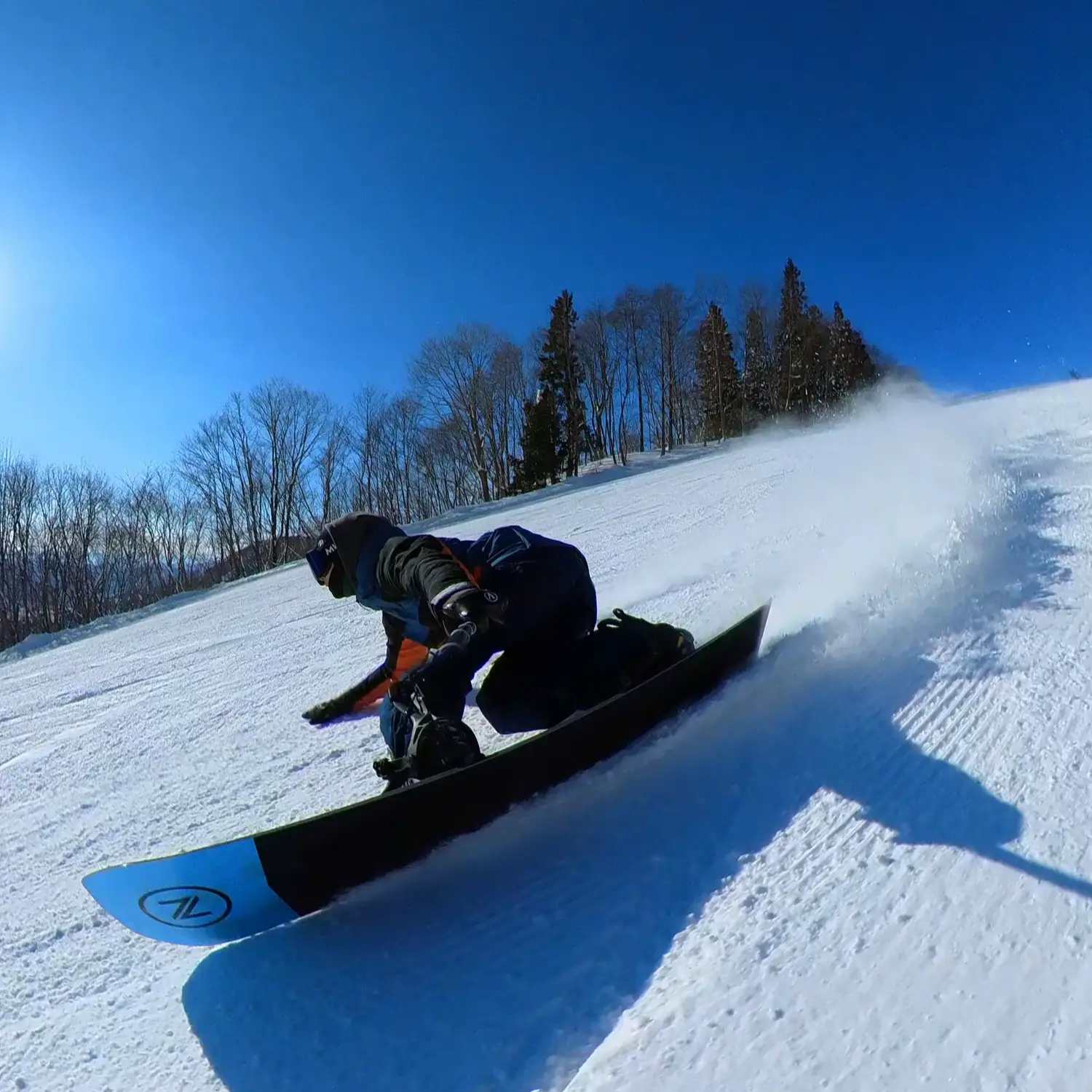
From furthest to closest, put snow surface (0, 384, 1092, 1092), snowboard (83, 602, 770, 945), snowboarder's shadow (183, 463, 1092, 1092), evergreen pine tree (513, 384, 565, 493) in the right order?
evergreen pine tree (513, 384, 565, 493), snowboard (83, 602, 770, 945), snowboarder's shadow (183, 463, 1092, 1092), snow surface (0, 384, 1092, 1092)

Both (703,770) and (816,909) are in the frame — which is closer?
(816,909)

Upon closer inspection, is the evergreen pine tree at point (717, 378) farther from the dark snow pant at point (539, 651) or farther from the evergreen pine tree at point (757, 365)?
the dark snow pant at point (539, 651)

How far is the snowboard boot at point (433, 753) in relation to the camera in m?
2.14

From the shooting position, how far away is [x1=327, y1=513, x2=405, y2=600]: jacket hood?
9.27 ft

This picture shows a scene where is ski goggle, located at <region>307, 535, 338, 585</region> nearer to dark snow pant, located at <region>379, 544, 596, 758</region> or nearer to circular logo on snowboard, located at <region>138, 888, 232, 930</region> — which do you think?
dark snow pant, located at <region>379, 544, 596, 758</region>

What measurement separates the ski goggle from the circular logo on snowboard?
53.9 inches

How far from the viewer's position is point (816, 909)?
5.57ft

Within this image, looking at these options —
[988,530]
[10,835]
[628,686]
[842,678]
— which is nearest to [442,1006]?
[628,686]

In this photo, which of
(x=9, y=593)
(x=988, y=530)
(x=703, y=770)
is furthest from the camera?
A: (x=9, y=593)

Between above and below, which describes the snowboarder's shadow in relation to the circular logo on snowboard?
below

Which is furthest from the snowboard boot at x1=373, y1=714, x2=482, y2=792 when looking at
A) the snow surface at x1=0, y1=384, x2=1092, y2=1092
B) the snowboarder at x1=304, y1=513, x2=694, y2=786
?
the snow surface at x1=0, y1=384, x2=1092, y2=1092

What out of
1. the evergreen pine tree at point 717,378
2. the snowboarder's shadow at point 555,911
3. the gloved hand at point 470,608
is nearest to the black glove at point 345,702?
the gloved hand at point 470,608

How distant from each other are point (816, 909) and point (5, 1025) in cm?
226

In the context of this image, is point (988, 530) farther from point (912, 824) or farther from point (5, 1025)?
point (5, 1025)
